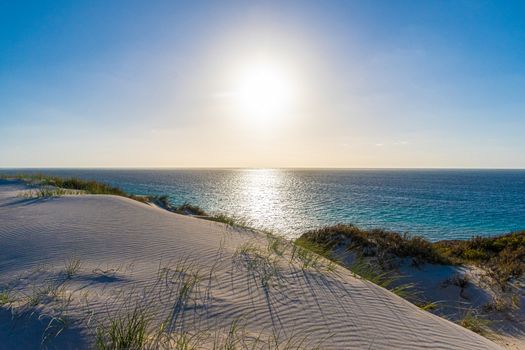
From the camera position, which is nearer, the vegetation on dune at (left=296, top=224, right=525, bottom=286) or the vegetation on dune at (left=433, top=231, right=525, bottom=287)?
the vegetation on dune at (left=433, top=231, right=525, bottom=287)

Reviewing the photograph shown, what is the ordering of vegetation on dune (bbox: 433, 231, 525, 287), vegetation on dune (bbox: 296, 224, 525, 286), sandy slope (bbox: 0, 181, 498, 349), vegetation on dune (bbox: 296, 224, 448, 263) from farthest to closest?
vegetation on dune (bbox: 296, 224, 448, 263), vegetation on dune (bbox: 296, 224, 525, 286), vegetation on dune (bbox: 433, 231, 525, 287), sandy slope (bbox: 0, 181, 498, 349)

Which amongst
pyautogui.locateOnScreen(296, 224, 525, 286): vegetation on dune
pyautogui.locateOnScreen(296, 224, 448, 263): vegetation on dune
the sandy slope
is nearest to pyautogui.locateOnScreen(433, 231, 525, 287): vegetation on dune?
pyautogui.locateOnScreen(296, 224, 525, 286): vegetation on dune

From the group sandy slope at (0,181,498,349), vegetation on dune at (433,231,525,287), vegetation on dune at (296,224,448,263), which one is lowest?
vegetation on dune at (433,231,525,287)

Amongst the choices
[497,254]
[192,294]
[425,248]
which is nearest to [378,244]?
[425,248]

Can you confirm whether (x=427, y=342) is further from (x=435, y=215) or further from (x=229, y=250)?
(x=435, y=215)

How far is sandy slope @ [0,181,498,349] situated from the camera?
262 centimetres

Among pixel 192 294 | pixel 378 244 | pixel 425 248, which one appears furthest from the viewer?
pixel 378 244

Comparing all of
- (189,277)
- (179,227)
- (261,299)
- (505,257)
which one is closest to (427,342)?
(261,299)

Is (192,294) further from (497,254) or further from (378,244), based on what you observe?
(497,254)

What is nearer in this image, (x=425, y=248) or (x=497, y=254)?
(x=425, y=248)

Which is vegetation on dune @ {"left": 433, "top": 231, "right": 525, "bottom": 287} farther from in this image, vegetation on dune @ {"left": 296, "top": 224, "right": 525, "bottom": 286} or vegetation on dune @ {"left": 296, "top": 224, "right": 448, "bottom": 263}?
vegetation on dune @ {"left": 296, "top": 224, "right": 448, "bottom": 263}

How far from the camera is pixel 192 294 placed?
10.6ft

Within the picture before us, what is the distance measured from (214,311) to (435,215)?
3181cm

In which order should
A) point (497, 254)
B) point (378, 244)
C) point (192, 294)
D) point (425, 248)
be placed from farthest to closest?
point (497, 254), point (378, 244), point (425, 248), point (192, 294)
